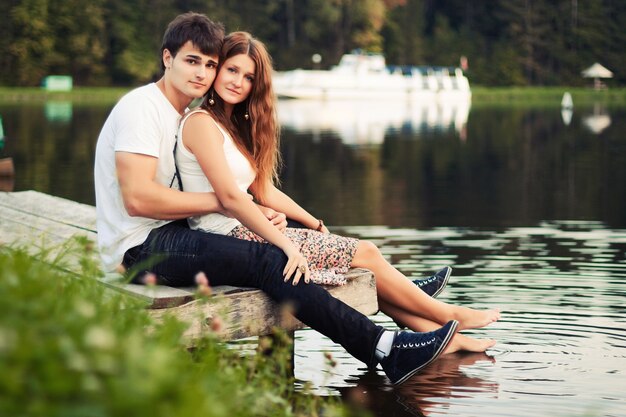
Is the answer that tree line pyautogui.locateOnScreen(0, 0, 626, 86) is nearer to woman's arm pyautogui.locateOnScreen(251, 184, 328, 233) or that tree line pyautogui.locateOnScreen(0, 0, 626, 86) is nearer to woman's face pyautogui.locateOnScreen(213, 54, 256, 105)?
woman's arm pyautogui.locateOnScreen(251, 184, 328, 233)

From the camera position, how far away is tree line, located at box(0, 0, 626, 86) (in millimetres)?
51562

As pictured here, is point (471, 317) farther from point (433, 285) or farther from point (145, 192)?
point (145, 192)

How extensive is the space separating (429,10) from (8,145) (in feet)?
174

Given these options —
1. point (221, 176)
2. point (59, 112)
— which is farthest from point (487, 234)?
point (59, 112)

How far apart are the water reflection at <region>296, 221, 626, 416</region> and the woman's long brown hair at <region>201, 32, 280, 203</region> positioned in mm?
921

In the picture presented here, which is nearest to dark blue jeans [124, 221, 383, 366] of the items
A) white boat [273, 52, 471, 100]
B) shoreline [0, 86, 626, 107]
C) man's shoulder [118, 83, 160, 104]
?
man's shoulder [118, 83, 160, 104]

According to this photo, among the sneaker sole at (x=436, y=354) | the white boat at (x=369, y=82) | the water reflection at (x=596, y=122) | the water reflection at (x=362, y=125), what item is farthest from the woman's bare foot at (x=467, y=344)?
the white boat at (x=369, y=82)

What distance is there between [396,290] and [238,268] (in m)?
0.83

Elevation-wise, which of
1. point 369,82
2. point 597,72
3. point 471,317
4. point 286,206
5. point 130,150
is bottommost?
point 369,82

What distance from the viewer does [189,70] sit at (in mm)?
4387

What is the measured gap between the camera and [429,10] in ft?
235

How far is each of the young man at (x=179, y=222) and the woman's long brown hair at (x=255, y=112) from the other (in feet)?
0.30

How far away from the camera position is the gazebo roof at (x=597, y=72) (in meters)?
58.8

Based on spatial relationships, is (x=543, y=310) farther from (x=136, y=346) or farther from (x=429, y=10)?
(x=429, y=10)
